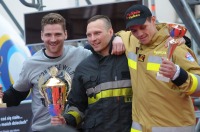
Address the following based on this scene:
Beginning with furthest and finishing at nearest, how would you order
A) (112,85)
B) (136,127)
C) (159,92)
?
1. (112,85)
2. (136,127)
3. (159,92)

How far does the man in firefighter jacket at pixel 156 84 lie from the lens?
9.15ft

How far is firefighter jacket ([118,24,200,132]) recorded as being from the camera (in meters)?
2.79

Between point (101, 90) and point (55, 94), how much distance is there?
12.0 inches

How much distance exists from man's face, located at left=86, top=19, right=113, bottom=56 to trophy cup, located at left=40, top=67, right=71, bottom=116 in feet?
1.08

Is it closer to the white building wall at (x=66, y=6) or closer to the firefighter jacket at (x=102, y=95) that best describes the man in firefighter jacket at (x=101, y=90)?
the firefighter jacket at (x=102, y=95)

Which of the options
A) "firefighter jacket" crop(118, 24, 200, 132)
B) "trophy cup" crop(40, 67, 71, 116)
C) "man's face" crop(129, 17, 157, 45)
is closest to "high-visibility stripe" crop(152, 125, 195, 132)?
"firefighter jacket" crop(118, 24, 200, 132)

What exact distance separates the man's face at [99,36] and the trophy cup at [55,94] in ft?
1.08

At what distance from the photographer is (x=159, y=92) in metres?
2.83

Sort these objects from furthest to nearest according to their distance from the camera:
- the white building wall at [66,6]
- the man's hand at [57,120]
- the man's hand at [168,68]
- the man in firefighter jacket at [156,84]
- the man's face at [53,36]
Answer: the white building wall at [66,6] → the man's face at [53,36] → the man's hand at [57,120] → the man in firefighter jacket at [156,84] → the man's hand at [168,68]

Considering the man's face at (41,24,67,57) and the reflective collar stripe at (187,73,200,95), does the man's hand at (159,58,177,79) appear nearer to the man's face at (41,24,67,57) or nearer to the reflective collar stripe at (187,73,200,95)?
the reflective collar stripe at (187,73,200,95)

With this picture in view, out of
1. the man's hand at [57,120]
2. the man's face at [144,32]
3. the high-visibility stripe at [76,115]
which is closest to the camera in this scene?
the man's face at [144,32]

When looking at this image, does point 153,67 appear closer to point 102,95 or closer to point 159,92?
point 159,92

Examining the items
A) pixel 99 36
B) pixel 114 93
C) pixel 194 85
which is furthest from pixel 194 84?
pixel 99 36

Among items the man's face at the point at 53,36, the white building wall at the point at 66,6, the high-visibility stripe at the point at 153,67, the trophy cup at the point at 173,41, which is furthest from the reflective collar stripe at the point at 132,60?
the white building wall at the point at 66,6
